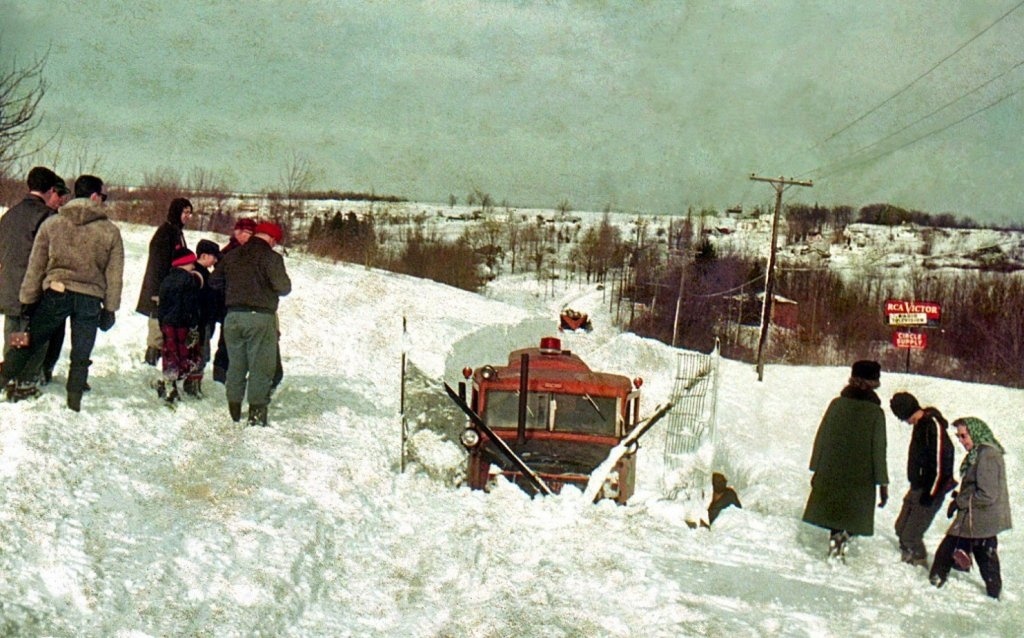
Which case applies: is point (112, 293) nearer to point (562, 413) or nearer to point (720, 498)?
point (562, 413)

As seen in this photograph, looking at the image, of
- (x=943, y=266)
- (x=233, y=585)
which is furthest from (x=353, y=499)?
(x=943, y=266)

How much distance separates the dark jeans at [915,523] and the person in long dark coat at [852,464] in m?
0.36

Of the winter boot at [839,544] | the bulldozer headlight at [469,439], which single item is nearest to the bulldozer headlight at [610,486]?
the bulldozer headlight at [469,439]

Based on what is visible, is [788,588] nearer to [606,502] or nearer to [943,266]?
[606,502]

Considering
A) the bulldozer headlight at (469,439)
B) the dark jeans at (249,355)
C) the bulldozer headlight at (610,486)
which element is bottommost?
the bulldozer headlight at (610,486)

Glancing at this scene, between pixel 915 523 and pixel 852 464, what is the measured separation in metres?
0.78

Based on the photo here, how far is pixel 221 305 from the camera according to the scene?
10547mm

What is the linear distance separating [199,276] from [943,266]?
112 meters

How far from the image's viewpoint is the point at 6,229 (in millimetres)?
8656

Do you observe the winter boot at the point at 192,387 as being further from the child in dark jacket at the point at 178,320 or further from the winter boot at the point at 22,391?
the winter boot at the point at 22,391

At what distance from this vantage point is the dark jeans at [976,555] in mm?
7707

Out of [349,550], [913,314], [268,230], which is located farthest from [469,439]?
[913,314]

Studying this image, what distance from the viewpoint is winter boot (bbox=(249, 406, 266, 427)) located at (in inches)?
368

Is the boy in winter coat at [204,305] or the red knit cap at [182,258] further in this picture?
the boy in winter coat at [204,305]
